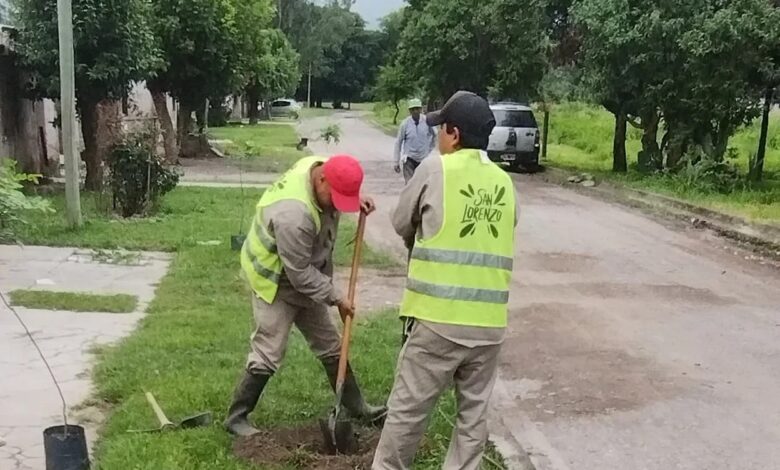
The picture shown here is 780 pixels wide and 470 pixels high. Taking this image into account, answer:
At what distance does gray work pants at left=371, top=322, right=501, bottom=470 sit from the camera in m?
4.02

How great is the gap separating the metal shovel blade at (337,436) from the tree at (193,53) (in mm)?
17272

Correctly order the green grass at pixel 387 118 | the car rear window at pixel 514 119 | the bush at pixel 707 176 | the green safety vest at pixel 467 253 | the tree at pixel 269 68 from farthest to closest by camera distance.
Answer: the green grass at pixel 387 118 → the tree at pixel 269 68 → the car rear window at pixel 514 119 → the bush at pixel 707 176 → the green safety vest at pixel 467 253

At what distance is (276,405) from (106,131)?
10.0 metres

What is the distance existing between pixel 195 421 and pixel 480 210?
2096 millimetres

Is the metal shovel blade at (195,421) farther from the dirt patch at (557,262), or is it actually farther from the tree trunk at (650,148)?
the tree trunk at (650,148)

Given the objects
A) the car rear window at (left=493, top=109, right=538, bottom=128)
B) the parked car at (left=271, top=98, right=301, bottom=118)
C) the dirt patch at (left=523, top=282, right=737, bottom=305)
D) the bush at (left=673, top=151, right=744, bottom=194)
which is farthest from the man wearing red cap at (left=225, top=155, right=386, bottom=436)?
the parked car at (left=271, top=98, right=301, bottom=118)

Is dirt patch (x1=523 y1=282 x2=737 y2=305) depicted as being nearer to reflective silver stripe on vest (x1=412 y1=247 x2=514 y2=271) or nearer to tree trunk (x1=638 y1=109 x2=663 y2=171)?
reflective silver stripe on vest (x1=412 y1=247 x2=514 y2=271)

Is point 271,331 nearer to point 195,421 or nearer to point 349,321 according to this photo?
point 349,321

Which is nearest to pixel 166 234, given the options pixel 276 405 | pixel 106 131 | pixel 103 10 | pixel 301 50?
pixel 106 131

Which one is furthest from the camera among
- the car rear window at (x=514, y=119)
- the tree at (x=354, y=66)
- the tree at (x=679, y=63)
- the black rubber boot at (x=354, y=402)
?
the tree at (x=354, y=66)

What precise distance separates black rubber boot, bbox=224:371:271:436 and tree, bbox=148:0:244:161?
1703cm

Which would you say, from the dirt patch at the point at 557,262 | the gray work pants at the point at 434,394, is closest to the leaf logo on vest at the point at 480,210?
the gray work pants at the point at 434,394

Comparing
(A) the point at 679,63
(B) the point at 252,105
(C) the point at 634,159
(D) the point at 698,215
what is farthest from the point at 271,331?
(B) the point at 252,105

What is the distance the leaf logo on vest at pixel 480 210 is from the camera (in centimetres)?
390
